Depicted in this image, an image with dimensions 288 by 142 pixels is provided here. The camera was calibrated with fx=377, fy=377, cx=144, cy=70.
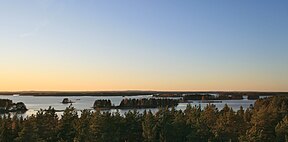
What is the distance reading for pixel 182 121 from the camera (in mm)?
39000

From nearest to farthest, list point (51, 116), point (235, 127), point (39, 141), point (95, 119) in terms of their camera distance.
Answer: point (39, 141) → point (95, 119) → point (235, 127) → point (51, 116)

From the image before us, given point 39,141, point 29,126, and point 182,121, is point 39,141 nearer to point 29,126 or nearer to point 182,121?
point 29,126

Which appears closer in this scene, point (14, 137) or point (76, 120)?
point (14, 137)

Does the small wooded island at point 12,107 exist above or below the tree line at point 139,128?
below

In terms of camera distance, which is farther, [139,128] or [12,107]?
[12,107]

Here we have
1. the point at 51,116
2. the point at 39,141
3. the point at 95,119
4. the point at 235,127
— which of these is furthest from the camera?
the point at 51,116

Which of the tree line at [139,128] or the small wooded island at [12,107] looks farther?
the small wooded island at [12,107]

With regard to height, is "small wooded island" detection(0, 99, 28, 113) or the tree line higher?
the tree line

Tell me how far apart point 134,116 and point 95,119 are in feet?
20.8

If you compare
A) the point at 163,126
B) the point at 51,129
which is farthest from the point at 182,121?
the point at 51,129

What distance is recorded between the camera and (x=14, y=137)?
35719mm

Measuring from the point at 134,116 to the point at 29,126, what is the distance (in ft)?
38.2

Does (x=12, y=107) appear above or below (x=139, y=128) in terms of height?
below

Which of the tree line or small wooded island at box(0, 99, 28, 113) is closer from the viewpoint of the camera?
the tree line
